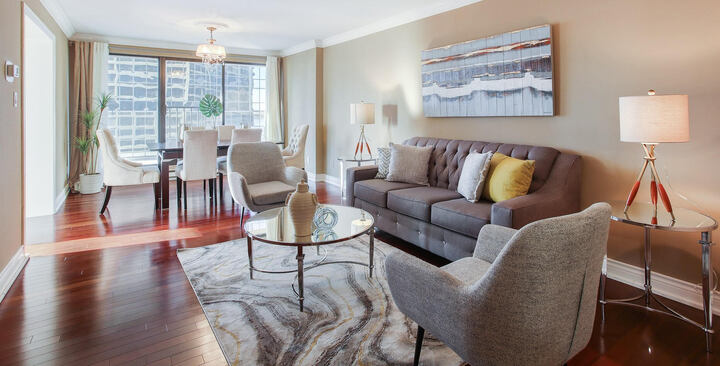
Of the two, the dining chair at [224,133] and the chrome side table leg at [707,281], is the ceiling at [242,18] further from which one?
the chrome side table leg at [707,281]

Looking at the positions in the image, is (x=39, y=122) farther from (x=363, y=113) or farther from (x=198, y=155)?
(x=363, y=113)

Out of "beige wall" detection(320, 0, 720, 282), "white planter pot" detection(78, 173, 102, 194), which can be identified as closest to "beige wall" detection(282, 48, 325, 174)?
"beige wall" detection(320, 0, 720, 282)

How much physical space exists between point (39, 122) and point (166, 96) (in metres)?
2.60

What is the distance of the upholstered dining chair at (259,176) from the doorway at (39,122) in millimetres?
2384

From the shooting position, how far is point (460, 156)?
153 inches

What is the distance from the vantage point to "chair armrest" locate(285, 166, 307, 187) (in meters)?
4.33

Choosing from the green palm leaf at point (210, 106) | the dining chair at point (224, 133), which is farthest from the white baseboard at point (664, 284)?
the green palm leaf at point (210, 106)

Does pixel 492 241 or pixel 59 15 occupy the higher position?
pixel 59 15

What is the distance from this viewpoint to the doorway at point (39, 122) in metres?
4.71

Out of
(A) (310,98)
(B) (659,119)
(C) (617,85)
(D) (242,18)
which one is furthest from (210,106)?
(B) (659,119)

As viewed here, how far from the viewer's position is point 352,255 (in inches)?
134

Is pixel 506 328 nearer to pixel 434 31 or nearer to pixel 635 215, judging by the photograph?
pixel 635 215

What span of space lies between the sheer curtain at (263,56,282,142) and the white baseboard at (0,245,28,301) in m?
5.14

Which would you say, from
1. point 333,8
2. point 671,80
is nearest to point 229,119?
point 333,8
